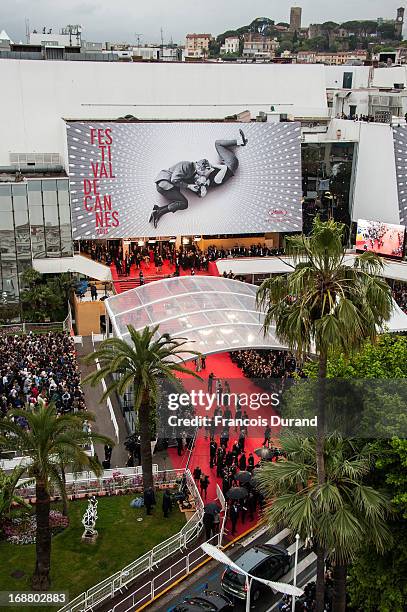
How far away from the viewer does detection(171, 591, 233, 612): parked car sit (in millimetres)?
16344

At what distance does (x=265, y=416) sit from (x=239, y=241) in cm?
3426

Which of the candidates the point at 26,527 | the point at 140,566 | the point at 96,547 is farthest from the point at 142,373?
the point at 26,527

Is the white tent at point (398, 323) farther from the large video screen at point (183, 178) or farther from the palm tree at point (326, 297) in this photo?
the palm tree at point (326, 297)

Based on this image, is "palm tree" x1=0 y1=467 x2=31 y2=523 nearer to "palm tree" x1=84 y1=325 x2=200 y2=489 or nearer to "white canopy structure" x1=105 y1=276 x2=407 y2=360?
"palm tree" x1=84 y1=325 x2=200 y2=489

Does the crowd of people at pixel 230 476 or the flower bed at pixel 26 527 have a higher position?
the crowd of people at pixel 230 476

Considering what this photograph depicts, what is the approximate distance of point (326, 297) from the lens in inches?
493

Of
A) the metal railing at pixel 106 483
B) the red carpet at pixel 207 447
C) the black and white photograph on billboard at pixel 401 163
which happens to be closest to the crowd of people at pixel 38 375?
the metal railing at pixel 106 483

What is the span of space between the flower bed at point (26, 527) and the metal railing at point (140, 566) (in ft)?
10.5

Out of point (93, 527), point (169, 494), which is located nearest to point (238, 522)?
point (169, 494)

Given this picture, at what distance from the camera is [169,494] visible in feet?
70.7

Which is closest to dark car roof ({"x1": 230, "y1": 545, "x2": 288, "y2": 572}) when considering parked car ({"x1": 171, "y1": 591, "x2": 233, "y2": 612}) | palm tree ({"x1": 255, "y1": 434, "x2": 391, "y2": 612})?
parked car ({"x1": 171, "y1": 591, "x2": 233, "y2": 612})

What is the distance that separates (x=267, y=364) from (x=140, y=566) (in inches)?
545

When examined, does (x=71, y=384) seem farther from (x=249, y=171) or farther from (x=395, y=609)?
(x=249, y=171)

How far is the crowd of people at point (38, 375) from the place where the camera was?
26.4 m
